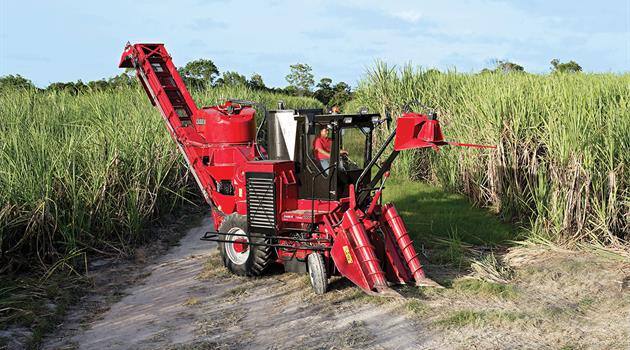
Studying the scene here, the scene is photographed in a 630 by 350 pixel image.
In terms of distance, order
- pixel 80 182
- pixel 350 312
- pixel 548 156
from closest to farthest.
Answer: pixel 350 312 → pixel 80 182 → pixel 548 156

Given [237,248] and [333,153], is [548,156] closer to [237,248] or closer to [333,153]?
[333,153]

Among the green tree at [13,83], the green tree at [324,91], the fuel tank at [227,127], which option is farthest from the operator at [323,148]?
the green tree at [324,91]

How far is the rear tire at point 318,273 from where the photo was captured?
6.71 metres

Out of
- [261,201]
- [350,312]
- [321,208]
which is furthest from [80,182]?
[350,312]

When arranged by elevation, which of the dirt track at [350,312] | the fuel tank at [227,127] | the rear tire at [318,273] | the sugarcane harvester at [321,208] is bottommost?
the dirt track at [350,312]

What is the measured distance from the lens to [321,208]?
704 centimetres

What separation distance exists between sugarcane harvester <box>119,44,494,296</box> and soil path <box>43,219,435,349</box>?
10.2 inches

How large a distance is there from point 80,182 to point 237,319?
3.75 metres

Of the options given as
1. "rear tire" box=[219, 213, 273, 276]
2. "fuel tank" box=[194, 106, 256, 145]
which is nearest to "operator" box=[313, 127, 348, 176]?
"rear tire" box=[219, 213, 273, 276]

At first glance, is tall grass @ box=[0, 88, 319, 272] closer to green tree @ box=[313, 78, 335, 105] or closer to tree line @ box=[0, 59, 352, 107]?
tree line @ box=[0, 59, 352, 107]

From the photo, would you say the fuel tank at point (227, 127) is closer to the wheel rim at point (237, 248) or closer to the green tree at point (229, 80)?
the wheel rim at point (237, 248)

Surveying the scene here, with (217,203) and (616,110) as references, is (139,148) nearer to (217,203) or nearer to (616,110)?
(217,203)

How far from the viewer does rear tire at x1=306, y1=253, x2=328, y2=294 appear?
6.71 metres

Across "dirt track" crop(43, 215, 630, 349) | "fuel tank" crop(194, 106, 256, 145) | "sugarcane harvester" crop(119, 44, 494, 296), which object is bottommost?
"dirt track" crop(43, 215, 630, 349)
